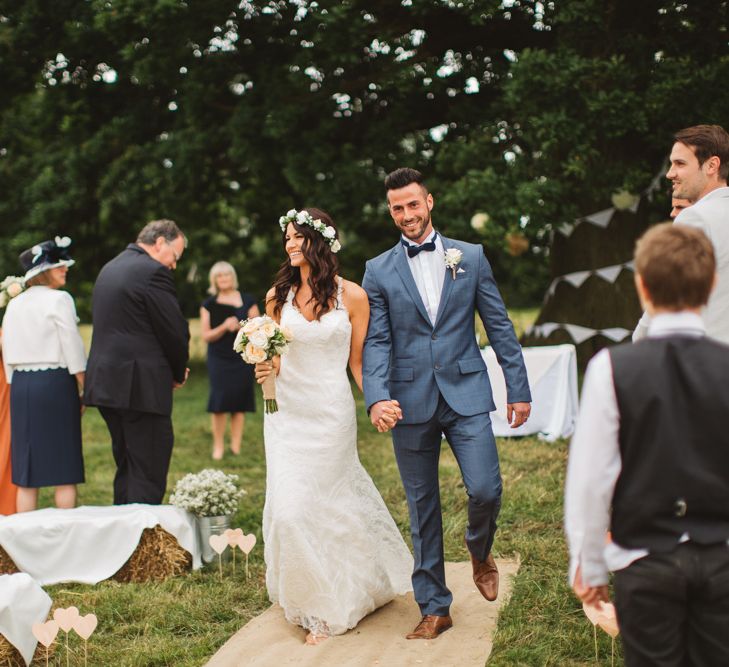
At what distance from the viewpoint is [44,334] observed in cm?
666

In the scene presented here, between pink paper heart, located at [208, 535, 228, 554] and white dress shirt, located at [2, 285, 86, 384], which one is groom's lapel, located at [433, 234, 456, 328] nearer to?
pink paper heart, located at [208, 535, 228, 554]

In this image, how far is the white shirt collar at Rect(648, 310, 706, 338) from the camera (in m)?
2.57

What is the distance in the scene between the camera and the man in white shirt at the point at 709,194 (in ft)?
12.6

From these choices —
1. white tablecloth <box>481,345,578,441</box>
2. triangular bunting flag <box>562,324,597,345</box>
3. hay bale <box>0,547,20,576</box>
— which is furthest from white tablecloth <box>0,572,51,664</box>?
triangular bunting flag <box>562,324,597,345</box>

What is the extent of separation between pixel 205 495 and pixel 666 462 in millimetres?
4221

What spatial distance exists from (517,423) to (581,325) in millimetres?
8289

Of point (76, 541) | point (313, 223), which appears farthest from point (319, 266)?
point (76, 541)

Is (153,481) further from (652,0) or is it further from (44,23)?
(44,23)

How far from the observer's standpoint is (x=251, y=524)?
7.34 metres

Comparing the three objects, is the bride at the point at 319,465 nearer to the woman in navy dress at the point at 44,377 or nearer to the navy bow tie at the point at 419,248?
the navy bow tie at the point at 419,248

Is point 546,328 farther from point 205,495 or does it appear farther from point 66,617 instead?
point 66,617

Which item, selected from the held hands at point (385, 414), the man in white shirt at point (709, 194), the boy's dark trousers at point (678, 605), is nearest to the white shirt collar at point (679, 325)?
the boy's dark trousers at point (678, 605)

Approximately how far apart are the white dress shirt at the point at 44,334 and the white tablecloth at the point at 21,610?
2385 mm

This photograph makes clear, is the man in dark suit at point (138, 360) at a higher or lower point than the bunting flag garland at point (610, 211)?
lower
